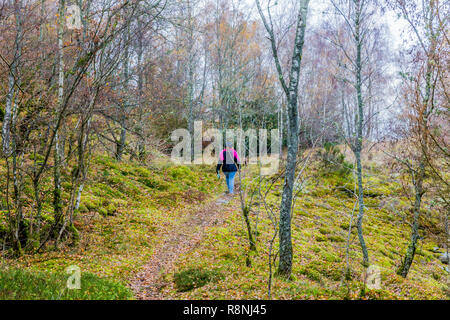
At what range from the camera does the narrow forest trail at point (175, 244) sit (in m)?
5.92

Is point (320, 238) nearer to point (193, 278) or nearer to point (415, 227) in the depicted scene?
point (415, 227)

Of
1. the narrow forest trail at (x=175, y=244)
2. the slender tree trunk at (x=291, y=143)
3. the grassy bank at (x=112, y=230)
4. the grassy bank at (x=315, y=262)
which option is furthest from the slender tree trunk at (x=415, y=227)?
the grassy bank at (x=112, y=230)

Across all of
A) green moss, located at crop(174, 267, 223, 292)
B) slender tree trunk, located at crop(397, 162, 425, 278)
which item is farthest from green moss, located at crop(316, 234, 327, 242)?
green moss, located at crop(174, 267, 223, 292)

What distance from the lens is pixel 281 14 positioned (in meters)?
8.55

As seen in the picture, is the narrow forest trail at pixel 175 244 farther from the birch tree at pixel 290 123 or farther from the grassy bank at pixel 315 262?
the birch tree at pixel 290 123

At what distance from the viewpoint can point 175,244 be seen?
8.55 m

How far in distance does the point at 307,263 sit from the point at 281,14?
6.96 meters

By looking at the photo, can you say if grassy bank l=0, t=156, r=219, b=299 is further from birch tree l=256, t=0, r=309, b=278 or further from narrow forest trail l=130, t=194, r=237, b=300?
birch tree l=256, t=0, r=309, b=278

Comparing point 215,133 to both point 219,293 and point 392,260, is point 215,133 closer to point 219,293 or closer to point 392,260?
point 392,260

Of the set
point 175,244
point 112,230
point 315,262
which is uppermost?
point 112,230

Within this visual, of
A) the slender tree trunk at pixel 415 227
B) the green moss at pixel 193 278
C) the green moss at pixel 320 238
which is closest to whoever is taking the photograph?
the green moss at pixel 193 278

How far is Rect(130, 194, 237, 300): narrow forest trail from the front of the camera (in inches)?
233

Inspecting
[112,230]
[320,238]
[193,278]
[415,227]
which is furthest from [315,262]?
[112,230]
